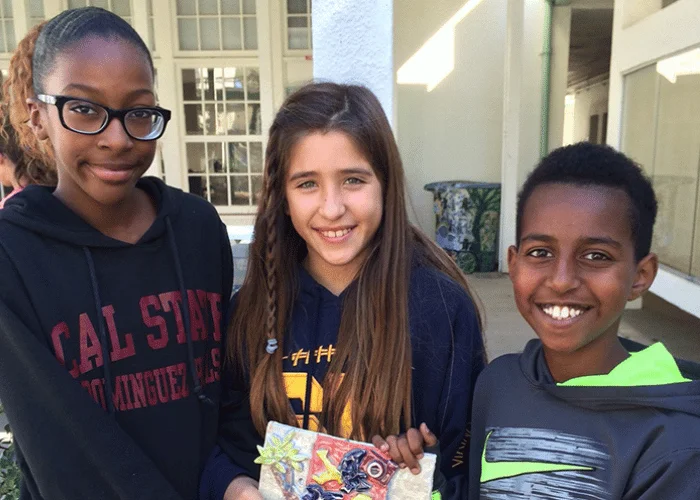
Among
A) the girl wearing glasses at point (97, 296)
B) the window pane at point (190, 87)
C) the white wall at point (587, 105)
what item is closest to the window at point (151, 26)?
the window pane at point (190, 87)

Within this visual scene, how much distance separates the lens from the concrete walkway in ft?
15.1

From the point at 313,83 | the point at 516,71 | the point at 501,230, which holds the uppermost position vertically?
the point at 516,71

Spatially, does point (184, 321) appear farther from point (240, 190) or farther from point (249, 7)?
point (249, 7)

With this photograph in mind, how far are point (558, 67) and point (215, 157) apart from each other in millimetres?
4595

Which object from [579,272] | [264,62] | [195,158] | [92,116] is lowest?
[579,272]

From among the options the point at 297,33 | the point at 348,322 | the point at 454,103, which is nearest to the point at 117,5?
the point at 297,33

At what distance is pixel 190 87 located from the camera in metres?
7.11

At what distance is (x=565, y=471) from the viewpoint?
1.15 meters

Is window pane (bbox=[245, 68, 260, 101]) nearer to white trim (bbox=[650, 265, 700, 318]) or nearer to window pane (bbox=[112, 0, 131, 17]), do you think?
window pane (bbox=[112, 0, 131, 17])

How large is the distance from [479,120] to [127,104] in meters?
6.45

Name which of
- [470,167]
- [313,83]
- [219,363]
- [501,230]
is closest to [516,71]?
[470,167]

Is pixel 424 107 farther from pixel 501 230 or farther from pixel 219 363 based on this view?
pixel 219 363

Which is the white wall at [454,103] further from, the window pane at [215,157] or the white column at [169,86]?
the white column at [169,86]

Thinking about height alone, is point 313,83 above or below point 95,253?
above
